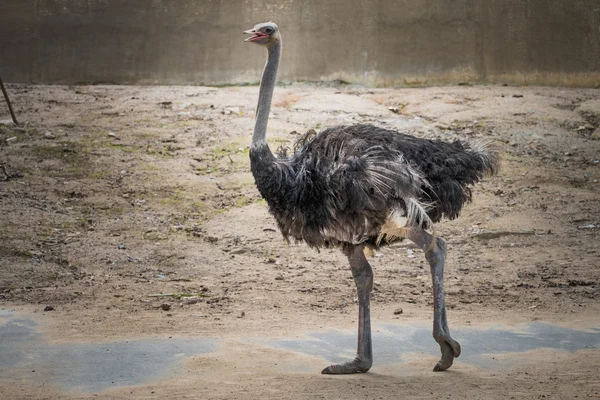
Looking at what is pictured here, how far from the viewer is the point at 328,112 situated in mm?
11727

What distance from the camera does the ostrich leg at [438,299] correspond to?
529cm

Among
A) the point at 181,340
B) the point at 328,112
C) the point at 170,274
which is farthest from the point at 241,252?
the point at 328,112

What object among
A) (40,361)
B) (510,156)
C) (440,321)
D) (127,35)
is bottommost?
(40,361)

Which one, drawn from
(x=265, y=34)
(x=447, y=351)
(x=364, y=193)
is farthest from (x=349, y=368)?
(x=265, y=34)

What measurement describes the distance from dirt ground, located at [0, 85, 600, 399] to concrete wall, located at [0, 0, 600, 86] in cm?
60

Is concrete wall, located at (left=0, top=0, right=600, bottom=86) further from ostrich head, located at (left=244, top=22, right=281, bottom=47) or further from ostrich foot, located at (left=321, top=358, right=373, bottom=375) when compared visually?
ostrich foot, located at (left=321, top=358, right=373, bottom=375)

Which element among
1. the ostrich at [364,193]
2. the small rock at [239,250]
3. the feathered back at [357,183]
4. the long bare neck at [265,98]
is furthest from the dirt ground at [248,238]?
the long bare neck at [265,98]

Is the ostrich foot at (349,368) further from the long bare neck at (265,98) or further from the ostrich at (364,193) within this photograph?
the long bare neck at (265,98)

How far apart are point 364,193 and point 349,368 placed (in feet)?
3.53

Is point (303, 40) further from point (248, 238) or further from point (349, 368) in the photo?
point (349, 368)

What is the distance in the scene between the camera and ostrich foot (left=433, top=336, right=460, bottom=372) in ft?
17.3

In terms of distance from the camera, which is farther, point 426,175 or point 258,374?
point 426,175

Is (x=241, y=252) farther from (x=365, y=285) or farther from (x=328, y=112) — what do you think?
(x=328, y=112)

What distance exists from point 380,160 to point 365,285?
816 millimetres
